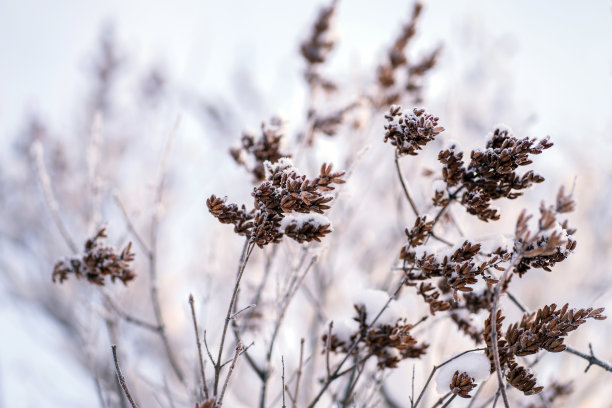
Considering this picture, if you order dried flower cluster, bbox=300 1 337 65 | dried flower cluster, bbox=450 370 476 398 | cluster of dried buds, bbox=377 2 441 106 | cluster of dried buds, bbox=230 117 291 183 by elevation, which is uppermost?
dried flower cluster, bbox=300 1 337 65

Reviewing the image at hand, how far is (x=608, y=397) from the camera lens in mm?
4738

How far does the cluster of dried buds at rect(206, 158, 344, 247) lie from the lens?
1.02m

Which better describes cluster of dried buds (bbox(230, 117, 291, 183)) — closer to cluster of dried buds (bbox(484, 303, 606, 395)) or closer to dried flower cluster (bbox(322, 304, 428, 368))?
dried flower cluster (bbox(322, 304, 428, 368))

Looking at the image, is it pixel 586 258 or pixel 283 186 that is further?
pixel 586 258

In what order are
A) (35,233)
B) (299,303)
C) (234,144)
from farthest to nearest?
(299,303) < (35,233) < (234,144)

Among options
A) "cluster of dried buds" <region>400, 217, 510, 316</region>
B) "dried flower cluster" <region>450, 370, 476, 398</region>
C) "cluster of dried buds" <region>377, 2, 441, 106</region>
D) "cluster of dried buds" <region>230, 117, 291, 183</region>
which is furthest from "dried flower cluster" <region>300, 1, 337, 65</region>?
"dried flower cluster" <region>450, 370, 476, 398</region>

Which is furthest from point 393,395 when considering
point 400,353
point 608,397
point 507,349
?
point 608,397

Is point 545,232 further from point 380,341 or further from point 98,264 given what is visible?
point 98,264

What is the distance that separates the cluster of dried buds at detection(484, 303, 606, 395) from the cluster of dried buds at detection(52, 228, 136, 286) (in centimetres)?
118

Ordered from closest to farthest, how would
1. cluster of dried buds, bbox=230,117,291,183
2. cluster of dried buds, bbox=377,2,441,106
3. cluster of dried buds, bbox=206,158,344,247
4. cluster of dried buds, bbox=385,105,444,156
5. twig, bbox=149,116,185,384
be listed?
cluster of dried buds, bbox=206,158,344,247 < cluster of dried buds, bbox=385,105,444,156 < cluster of dried buds, bbox=230,117,291,183 < twig, bbox=149,116,185,384 < cluster of dried buds, bbox=377,2,441,106

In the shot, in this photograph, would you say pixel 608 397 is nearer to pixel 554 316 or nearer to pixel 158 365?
pixel 554 316

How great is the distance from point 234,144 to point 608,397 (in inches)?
222

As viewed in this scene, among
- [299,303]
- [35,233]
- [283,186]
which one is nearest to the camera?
[283,186]

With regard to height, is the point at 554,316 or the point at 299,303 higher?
the point at 299,303
